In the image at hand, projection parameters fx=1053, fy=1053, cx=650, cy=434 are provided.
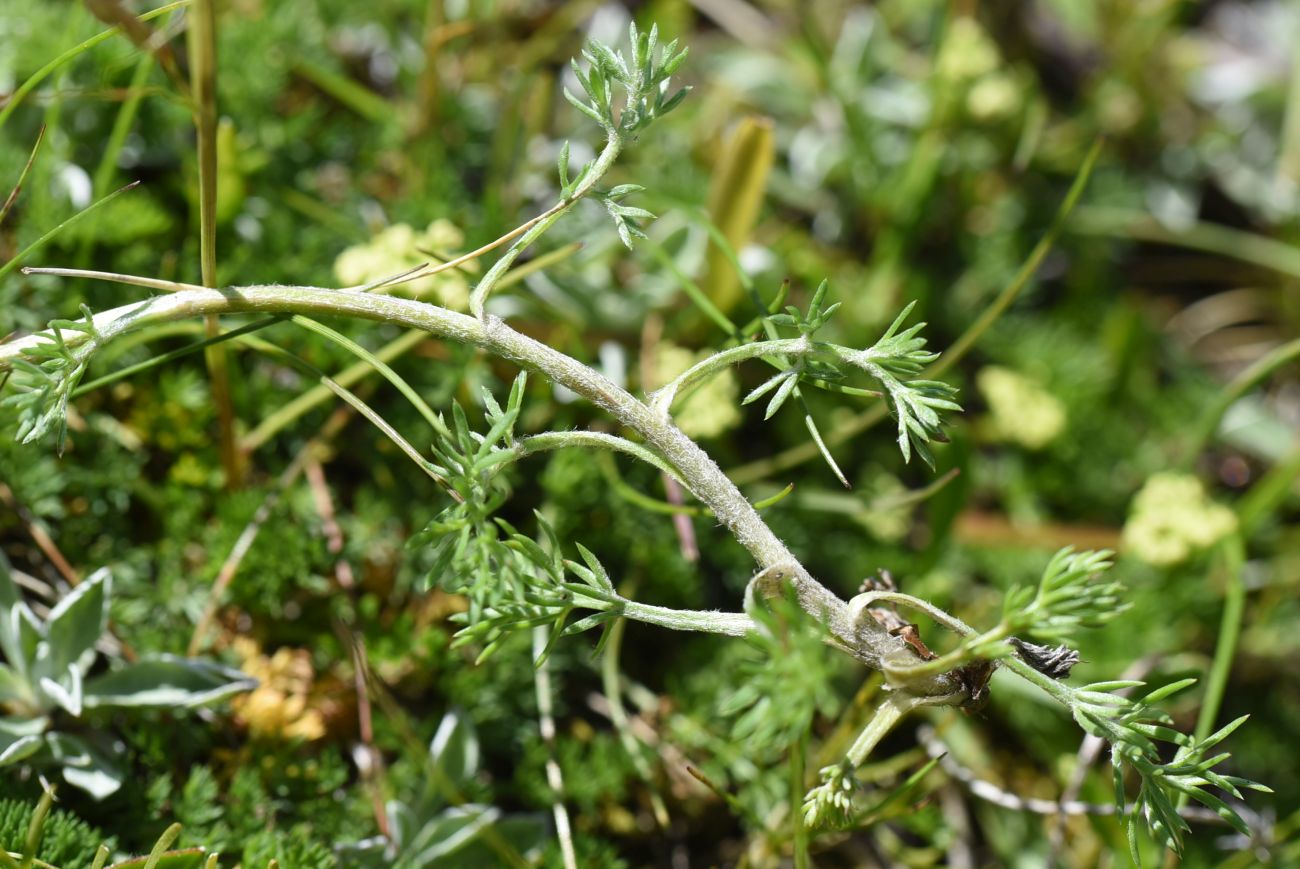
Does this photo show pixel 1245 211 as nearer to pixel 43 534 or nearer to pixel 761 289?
pixel 761 289

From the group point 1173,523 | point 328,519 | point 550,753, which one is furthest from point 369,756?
point 1173,523

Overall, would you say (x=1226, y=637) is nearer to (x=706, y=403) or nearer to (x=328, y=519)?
(x=706, y=403)

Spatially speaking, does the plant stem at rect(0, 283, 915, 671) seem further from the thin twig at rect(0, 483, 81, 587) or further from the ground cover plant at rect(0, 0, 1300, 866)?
the thin twig at rect(0, 483, 81, 587)

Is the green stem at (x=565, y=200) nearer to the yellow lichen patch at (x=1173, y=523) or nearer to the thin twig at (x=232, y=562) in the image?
the thin twig at (x=232, y=562)

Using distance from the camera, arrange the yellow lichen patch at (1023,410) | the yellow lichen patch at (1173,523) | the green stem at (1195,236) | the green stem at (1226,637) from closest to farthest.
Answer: the green stem at (1226,637) < the yellow lichen patch at (1173,523) < the yellow lichen patch at (1023,410) < the green stem at (1195,236)

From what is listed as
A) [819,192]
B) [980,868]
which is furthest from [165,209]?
[980,868]

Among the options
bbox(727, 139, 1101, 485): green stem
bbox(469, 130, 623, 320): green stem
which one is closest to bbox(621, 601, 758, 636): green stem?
bbox(469, 130, 623, 320): green stem

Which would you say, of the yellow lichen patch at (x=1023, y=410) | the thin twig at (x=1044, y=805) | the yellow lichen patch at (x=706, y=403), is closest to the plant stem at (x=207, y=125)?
the yellow lichen patch at (x=706, y=403)
